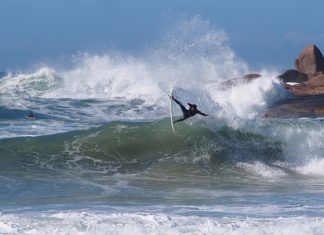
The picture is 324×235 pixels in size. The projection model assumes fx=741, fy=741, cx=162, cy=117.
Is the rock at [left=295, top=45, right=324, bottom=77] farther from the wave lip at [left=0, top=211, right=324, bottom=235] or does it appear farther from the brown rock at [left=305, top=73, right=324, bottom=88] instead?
the wave lip at [left=0, top=211, right=324, bottom=235]

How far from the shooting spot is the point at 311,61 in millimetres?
46938

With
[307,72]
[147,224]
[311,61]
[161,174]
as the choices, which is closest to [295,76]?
[307,72]

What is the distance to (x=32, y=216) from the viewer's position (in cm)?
1179

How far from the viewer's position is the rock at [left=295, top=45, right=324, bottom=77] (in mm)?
46781

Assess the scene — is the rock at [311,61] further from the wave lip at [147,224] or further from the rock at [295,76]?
the wave lip at [147,224]

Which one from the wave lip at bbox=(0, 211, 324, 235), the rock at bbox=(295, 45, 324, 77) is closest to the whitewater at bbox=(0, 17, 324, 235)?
the wave lip at bbox=(0, 211, 324, 235)

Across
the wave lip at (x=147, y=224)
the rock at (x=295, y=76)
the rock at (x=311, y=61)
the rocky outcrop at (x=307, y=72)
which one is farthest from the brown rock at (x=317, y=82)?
the wave lip at (x=147, y=224)

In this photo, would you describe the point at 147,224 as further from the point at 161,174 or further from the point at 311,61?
the point at 311,61

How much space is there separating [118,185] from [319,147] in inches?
286

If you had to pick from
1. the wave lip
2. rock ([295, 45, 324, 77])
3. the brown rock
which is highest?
rock ([295, 45, 324, 77])

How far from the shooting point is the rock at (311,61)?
46.8 m

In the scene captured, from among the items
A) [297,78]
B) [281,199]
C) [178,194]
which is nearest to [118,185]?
[178,194]

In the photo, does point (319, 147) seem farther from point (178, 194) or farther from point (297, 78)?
point (297, 78)

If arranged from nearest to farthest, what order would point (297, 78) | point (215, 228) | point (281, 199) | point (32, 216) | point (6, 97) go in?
point (215, 228) < point (32, 216) < point (281, 199) < point (6, 97) < point (297, 78)
